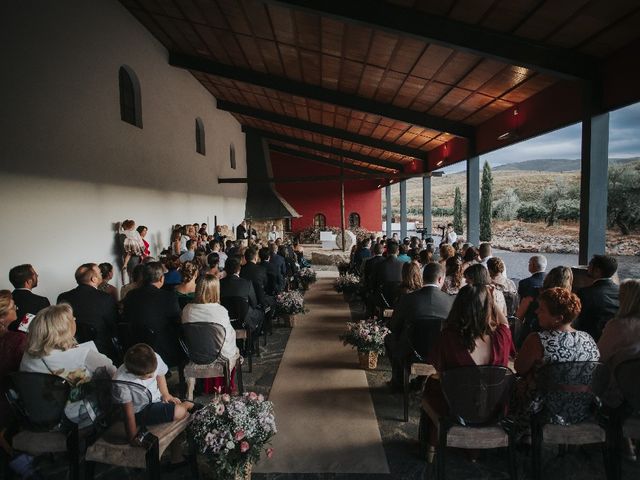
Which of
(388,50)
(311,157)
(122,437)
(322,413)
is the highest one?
(311,157)

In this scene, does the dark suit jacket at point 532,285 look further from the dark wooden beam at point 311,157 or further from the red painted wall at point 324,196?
the red painted wall at point 324,196

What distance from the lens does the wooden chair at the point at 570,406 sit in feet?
7.59

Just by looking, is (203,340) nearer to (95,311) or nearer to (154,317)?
(154,317)

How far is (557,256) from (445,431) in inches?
486

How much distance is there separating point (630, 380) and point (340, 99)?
26.7ft

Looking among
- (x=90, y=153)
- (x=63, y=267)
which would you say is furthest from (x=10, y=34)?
(x=63, y=267)

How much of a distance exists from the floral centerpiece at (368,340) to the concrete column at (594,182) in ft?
9.68

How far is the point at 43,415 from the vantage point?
7.86ft

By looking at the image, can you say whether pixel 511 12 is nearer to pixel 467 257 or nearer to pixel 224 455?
pixel 467 257

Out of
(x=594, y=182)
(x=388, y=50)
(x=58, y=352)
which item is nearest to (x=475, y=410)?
(x=58, y=352)

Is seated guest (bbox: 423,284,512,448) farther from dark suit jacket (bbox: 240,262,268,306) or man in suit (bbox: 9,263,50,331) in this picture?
man in suit (bbox: 9,263,50,331)

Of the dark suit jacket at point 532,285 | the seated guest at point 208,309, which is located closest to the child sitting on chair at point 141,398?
the seated guest at point 208,309

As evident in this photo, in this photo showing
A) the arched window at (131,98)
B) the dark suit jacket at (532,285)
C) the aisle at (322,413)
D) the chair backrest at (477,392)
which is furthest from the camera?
the arched window at (131,98)

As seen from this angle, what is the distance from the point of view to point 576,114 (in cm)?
548
